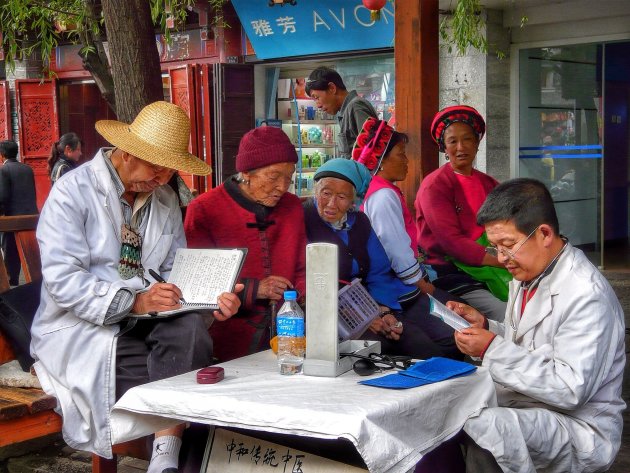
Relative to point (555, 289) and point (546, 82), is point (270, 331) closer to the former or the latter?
Answer: point (555, 289)

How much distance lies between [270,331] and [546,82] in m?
5.67

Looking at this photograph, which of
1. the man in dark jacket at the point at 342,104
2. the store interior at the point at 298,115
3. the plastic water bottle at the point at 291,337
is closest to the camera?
the plastic water bottle at the point at 291,337

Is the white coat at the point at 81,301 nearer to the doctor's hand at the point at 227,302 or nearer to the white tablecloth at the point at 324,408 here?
the doctor's hand at the point at 227,302

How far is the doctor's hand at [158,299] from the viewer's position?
132 inches

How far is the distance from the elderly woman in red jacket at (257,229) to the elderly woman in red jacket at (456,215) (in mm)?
1109

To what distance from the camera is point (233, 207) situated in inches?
158

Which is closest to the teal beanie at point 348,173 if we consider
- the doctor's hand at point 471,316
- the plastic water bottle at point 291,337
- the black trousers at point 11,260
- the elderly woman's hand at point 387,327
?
the elderly woman's hand at point 387,327

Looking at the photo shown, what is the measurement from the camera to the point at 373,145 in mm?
5012

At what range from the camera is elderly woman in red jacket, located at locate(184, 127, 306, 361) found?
3.90 meters

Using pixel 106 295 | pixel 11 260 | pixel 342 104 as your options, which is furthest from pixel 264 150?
pixel 11 260

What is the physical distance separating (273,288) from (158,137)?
79 centimetres

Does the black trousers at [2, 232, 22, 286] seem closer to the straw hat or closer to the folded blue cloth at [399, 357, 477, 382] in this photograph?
the straw hat

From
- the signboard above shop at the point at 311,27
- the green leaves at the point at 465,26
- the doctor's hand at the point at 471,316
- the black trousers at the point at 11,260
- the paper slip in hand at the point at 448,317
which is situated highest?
the signboard above shop at the point at 311,27

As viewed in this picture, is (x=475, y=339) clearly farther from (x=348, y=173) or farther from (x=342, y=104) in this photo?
(x=342, y=104)
